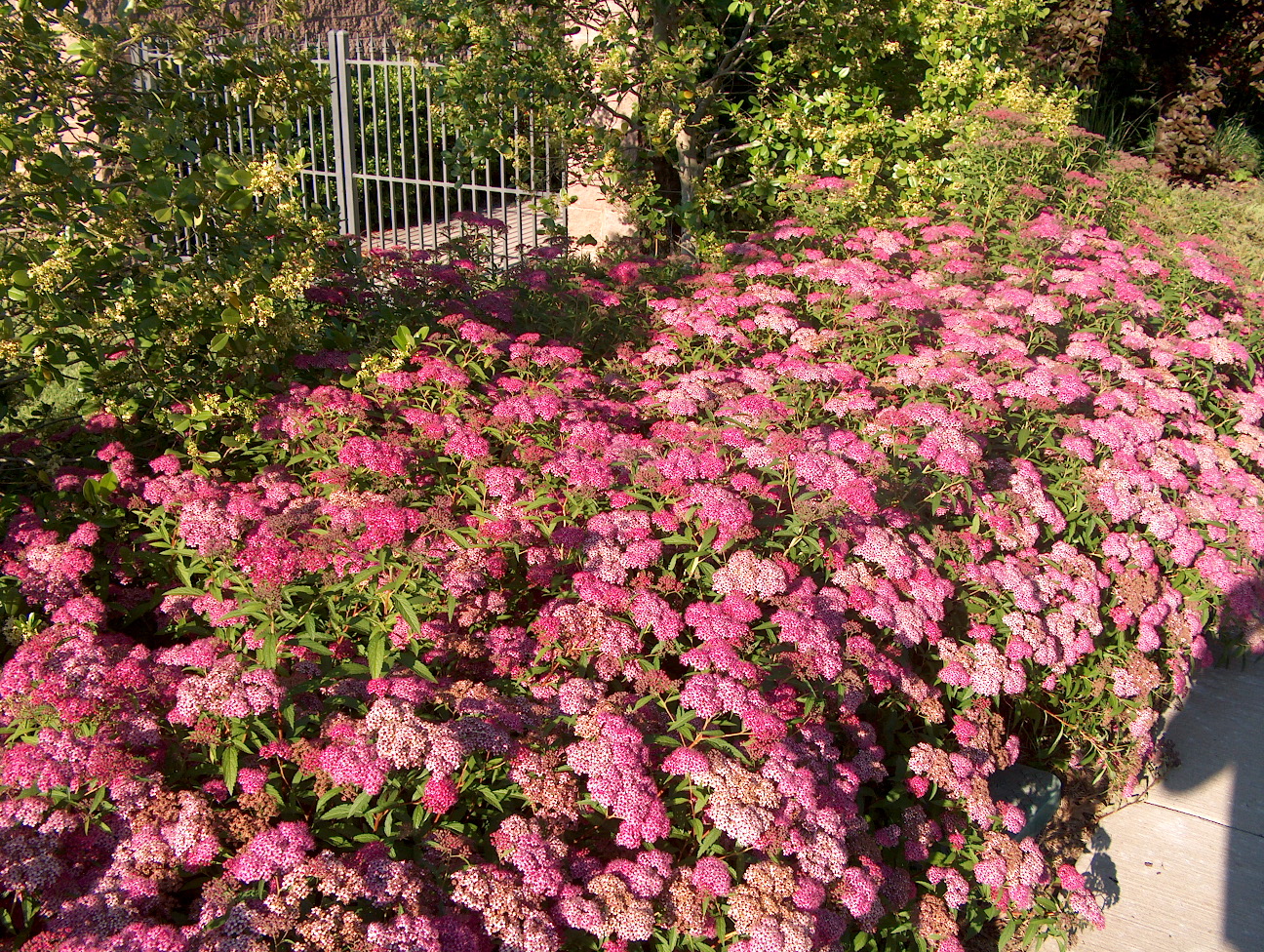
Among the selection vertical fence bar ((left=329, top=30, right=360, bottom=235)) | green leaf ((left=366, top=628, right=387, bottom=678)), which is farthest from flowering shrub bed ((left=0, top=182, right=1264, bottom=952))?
vertical fence bar ((left=329, top=30, right=360, bottom=235))

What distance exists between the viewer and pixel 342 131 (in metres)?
9.03

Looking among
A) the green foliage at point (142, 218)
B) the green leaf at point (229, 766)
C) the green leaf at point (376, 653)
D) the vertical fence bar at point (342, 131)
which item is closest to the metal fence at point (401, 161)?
the vertical fence bar at point (342, 131)

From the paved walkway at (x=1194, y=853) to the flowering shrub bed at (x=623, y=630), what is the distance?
0.73ft

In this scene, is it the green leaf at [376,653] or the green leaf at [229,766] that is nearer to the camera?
the green leaf at [229,766]

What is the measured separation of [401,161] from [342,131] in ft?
1.95

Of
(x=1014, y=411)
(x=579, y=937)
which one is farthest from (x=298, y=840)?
(x=1014, y=411)

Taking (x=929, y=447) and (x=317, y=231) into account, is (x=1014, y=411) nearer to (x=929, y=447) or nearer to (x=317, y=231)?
(x=929, y=447)

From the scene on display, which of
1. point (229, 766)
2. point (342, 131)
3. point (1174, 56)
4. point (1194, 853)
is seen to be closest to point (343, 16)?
point (342, 131)

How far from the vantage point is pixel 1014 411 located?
4219 millimetres

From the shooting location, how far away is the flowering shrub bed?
2.05 meters

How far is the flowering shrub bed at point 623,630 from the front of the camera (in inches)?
80.9

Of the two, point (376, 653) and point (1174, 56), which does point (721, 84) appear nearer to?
point (376, 653)

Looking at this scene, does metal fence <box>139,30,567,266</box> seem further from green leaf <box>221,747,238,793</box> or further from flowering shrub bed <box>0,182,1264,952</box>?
green leaf <box>221,747,238,793</box>

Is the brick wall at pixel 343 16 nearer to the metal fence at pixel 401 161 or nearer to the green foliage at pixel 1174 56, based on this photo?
the metal fence at pixel 401 161
